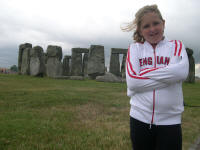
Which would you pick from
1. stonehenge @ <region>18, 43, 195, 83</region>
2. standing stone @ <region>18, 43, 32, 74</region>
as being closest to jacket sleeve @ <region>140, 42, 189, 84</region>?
stonehenge @ <region>18, 43, 195, 83</region>

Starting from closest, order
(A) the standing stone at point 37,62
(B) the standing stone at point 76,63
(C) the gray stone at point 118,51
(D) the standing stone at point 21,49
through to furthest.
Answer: (A) the standing stone at point 37,62 < (D) the standing stone at point 21,49 < (C) the gray stone at point 118,51 < (B) the standing stone at point 76,63

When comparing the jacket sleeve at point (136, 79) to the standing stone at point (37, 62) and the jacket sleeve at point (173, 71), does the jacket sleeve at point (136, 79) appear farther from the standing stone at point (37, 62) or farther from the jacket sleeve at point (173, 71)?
the standing stone at point (37, 62)

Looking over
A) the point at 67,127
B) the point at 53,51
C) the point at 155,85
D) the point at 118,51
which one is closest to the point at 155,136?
the point at 155,85

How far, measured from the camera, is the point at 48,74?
58.5 feet

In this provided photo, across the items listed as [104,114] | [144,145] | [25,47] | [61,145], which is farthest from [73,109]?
[25,47]

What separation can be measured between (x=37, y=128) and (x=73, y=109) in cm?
161

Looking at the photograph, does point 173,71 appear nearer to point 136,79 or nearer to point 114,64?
point 136,79

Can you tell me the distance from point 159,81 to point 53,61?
56.2 feet

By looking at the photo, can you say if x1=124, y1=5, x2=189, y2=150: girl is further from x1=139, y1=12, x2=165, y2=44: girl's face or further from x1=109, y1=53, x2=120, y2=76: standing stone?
x1=109, y1=53, x2=120, y2=76: standing stone

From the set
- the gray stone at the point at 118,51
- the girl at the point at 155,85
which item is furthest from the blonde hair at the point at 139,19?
the gray stone at the point at 118,51

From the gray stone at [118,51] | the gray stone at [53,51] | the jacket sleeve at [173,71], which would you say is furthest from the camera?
the gray stone at [118,51]

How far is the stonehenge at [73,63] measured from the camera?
629 inches

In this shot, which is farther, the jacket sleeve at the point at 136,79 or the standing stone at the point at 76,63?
the standing stone at the point at 76,63

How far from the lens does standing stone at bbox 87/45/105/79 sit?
757 inches
